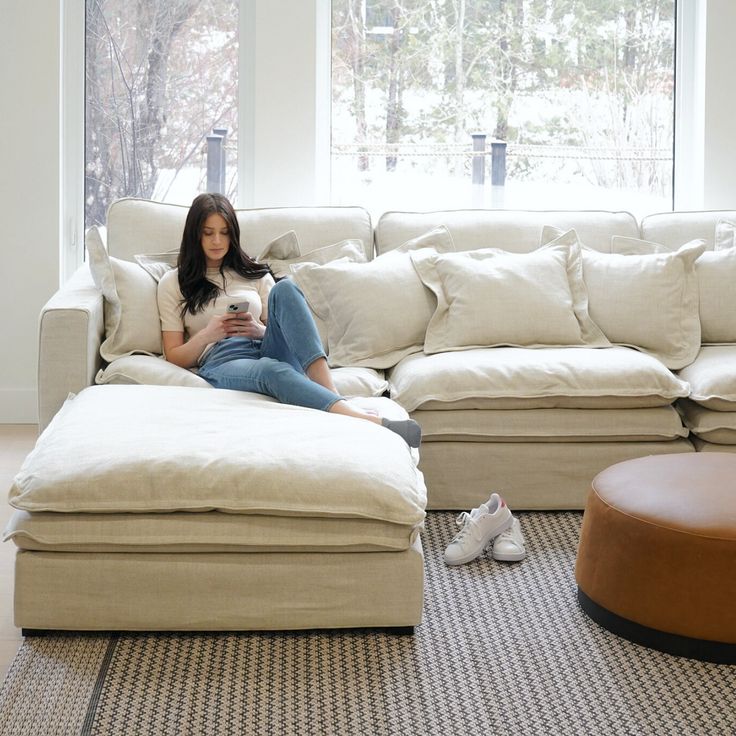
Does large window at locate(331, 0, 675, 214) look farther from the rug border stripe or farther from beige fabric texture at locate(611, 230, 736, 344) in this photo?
the rug border stripe

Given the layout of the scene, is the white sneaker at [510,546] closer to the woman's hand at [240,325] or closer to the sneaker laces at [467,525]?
the sneaker laces at [467,525]

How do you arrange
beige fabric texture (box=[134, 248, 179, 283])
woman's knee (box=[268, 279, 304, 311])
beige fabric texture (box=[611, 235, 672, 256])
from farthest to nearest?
beige fabric texture (box=[611, 235, 672, 256]) < beige fabric texture (box=[134, 248, 179, 283]) < woman's knee (box=[268, 279, 304, 311])

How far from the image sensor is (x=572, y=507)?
3.30 m

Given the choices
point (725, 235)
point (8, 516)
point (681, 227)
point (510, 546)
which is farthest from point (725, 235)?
point (8, 516)

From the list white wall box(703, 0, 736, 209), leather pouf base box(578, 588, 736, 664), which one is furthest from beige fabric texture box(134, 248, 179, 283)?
white wall box(703, 0, 736, 209)

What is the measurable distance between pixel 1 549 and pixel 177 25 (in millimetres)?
2551

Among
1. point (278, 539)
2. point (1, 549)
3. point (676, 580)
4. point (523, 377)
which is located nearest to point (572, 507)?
point (523, 377)

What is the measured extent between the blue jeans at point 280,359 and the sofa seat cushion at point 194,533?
644 mm

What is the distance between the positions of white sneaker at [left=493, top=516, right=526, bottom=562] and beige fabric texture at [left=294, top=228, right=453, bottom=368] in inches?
33.8

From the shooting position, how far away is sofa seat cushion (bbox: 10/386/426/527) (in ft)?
7.49

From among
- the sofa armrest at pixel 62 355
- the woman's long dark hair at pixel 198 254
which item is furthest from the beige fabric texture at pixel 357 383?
the sofa armrest at pixel 62 355

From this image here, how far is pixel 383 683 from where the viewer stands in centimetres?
216

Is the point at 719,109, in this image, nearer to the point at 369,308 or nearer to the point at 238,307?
the point at 369,308

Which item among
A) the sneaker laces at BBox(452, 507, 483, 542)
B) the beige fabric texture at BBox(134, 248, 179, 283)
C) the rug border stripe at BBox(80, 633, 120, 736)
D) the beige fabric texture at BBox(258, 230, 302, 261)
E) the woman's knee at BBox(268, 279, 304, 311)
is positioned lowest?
the rug border stripe at BBox(80, 633, 120, 736)
